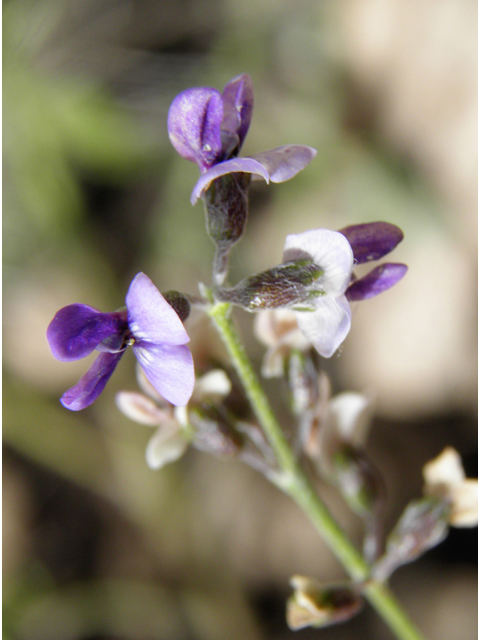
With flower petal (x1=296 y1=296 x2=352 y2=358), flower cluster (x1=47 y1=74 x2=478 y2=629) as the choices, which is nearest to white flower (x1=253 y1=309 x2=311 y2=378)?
flower cluster (x1=47 y1=74 x2=478 y2=629)

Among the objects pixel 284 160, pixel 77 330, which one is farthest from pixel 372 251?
pixel 77 330

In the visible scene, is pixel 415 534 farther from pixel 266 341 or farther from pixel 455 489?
pixel 266 341

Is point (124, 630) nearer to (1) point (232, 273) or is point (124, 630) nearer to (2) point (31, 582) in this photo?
(2) point (31, 582)

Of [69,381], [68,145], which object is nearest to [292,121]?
[68,145]

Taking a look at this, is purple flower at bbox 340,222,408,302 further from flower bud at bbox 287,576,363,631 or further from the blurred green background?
the blurred green background

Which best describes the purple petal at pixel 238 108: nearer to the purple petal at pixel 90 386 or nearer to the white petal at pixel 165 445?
the purple petal at pixel 90 386

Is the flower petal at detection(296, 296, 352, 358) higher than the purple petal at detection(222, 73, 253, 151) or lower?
lower
